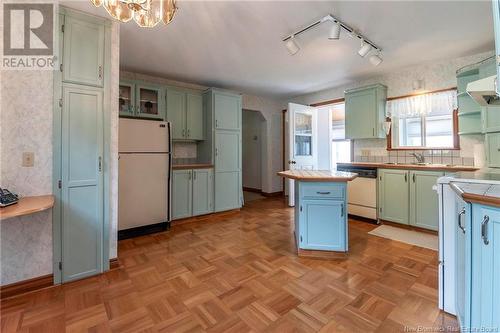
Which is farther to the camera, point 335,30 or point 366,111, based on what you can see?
point 366,111

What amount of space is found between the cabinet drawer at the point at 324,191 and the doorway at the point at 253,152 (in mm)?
3342

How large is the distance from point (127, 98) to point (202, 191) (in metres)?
1.81

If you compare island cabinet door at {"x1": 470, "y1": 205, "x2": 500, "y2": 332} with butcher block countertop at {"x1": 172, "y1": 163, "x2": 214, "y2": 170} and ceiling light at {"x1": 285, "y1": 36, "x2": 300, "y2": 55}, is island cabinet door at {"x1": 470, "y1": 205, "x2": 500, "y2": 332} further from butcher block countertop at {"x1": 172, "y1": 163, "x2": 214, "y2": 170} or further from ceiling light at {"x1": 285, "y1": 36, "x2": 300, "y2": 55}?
butcher block countertop at {"x1": 172, "y1": 163, "x2": 214, "y2": 170}

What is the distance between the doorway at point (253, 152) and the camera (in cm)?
597

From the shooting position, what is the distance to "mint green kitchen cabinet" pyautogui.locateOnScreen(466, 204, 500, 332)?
96cm

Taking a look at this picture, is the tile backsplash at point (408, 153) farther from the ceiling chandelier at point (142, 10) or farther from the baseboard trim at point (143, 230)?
the ceiling chandelier at point (142, 10)

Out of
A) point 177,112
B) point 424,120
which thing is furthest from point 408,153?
point 177,112

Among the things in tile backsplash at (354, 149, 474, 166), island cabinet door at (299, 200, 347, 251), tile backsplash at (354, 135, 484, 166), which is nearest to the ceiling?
tile backsplash at (354, 135, 484, 166)

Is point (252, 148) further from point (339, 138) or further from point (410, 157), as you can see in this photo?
point (410, 157)

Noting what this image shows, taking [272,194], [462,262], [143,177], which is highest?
[143,177]

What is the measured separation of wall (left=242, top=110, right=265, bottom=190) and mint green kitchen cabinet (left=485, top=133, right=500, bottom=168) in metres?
4.00

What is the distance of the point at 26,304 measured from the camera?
1.71 meters

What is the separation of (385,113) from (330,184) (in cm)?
231

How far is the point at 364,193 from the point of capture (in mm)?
3693
